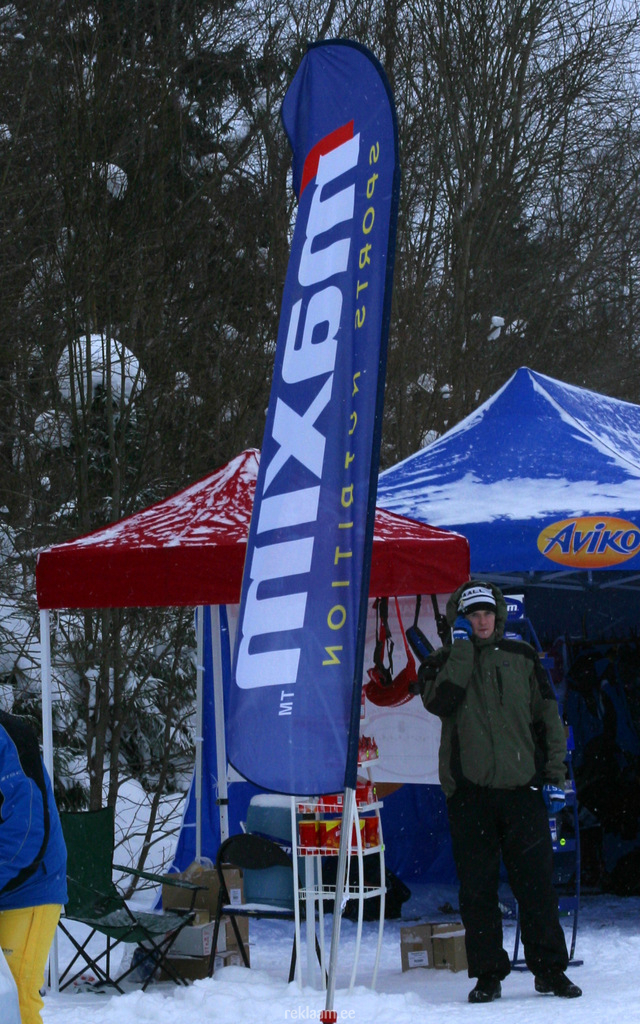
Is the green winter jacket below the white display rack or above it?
above

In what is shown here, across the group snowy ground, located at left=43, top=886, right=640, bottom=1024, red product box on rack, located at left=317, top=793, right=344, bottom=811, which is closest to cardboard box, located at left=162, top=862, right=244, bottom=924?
snowy ground, located at left=43, top=886, right=640, bottom=1024

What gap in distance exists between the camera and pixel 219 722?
716 cm

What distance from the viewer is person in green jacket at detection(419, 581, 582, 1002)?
5125 millimetres

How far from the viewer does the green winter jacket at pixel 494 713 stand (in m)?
5.22

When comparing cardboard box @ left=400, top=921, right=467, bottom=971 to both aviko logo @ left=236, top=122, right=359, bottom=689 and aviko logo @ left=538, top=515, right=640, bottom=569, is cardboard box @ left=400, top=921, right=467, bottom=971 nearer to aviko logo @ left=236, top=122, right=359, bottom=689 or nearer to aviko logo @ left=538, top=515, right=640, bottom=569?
aviko logo @ left=538, top=515, right=640, bottom=569

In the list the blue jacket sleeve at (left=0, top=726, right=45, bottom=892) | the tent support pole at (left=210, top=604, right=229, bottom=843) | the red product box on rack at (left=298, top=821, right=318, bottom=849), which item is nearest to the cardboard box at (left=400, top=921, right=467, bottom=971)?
the red product box on rack at (left=298, top=821, right=318, bottom=849)

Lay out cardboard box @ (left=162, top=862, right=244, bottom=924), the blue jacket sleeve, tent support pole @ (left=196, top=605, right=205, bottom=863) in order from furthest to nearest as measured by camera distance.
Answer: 1. tent support pole @ (left=196, top=605, right=205, bottom=863)
2. cardboard box @ (left=162, top=862, right=244, bottom=924)
3. the blue jacket sleeve

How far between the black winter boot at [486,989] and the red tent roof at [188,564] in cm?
170

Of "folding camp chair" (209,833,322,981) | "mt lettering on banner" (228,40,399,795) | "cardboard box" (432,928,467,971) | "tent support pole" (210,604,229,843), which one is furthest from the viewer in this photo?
"tent support pole" (210,604,229,843)

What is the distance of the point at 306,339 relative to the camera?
363 cm

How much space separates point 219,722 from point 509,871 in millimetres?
2382

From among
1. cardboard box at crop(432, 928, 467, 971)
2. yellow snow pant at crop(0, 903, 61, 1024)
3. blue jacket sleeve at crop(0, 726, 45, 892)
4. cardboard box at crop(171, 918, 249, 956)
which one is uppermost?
blue jacket sleeve at crop(0, 726, 45, 892)

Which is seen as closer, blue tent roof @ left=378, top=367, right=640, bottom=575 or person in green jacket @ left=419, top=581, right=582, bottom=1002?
person in green jacket @ left=419, top=581, right=582, bottom=1002

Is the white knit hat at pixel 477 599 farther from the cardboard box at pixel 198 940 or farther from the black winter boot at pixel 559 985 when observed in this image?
the cardboard box at pixel 198 940
